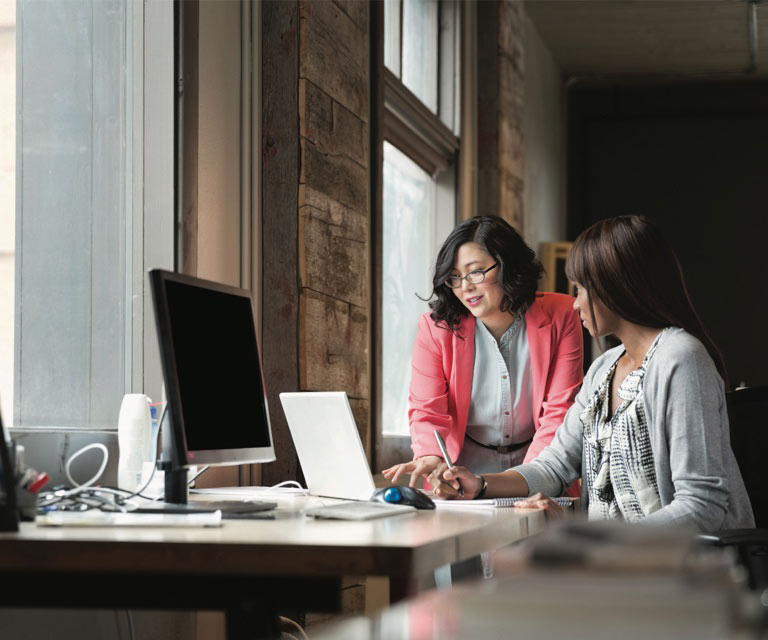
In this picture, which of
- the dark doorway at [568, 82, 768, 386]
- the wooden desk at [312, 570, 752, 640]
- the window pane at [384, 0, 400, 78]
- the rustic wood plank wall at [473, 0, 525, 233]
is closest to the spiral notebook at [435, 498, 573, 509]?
the wooden desk at [312, 570, 752, 640]

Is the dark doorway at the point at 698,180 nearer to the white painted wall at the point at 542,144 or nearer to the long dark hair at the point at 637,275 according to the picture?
the white painted wall at the point at 542,144

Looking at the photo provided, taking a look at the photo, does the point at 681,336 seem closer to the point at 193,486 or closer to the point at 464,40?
the point at 193,486

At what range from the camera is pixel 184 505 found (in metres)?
1.88

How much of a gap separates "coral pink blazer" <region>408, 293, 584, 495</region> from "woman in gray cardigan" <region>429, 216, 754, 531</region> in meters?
0.61

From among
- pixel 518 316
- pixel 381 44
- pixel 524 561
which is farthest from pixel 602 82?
pixel 524 561

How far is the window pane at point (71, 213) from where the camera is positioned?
2.37 m

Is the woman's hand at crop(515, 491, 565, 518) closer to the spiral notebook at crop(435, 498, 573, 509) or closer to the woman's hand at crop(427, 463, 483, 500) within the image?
the spiral notebook at crop(435, 498, 573, 509)

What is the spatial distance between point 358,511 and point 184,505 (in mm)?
327

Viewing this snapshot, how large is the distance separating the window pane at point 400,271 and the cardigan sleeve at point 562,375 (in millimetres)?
1498

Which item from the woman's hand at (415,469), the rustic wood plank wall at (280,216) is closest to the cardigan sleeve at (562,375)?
the woman's hand at (415,469)

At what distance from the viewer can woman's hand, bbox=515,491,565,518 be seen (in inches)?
82.4

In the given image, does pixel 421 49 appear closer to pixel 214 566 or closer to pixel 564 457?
pixel 564 457

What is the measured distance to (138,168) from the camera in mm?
2631

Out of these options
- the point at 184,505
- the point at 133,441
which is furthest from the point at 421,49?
the point at 184,505
